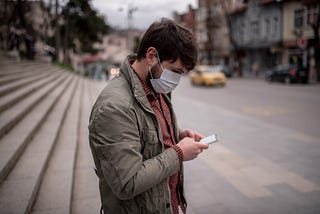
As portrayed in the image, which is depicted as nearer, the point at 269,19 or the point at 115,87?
the point at 115,87

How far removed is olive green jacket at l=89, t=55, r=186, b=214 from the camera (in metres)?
1.49

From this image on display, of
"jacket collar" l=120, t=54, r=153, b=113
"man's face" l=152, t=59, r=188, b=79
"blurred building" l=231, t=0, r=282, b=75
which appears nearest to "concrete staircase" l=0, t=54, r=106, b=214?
"jacket collar" l=120, t=54, r=153, b=113

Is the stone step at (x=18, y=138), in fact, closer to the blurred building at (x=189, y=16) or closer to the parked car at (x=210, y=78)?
the parked car at (x=210, y=78)

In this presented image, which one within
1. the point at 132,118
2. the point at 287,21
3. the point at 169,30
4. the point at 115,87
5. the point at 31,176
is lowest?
the point at 31,176

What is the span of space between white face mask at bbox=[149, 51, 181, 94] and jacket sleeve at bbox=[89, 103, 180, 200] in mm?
282

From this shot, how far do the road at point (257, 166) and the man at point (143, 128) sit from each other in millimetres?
2027

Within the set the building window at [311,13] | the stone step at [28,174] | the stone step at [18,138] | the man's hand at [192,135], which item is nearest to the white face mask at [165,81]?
the man's hand at [192,135]

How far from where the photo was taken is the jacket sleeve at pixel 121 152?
1.48 meters

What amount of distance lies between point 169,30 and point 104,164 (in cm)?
77

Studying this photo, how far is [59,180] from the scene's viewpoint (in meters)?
3.76

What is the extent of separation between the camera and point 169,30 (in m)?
1.56

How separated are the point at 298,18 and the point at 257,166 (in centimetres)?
2741

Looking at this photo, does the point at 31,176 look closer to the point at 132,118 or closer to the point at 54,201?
the point at 54,201

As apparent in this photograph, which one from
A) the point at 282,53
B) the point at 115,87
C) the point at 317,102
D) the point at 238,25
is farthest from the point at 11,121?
the point at 238,25
